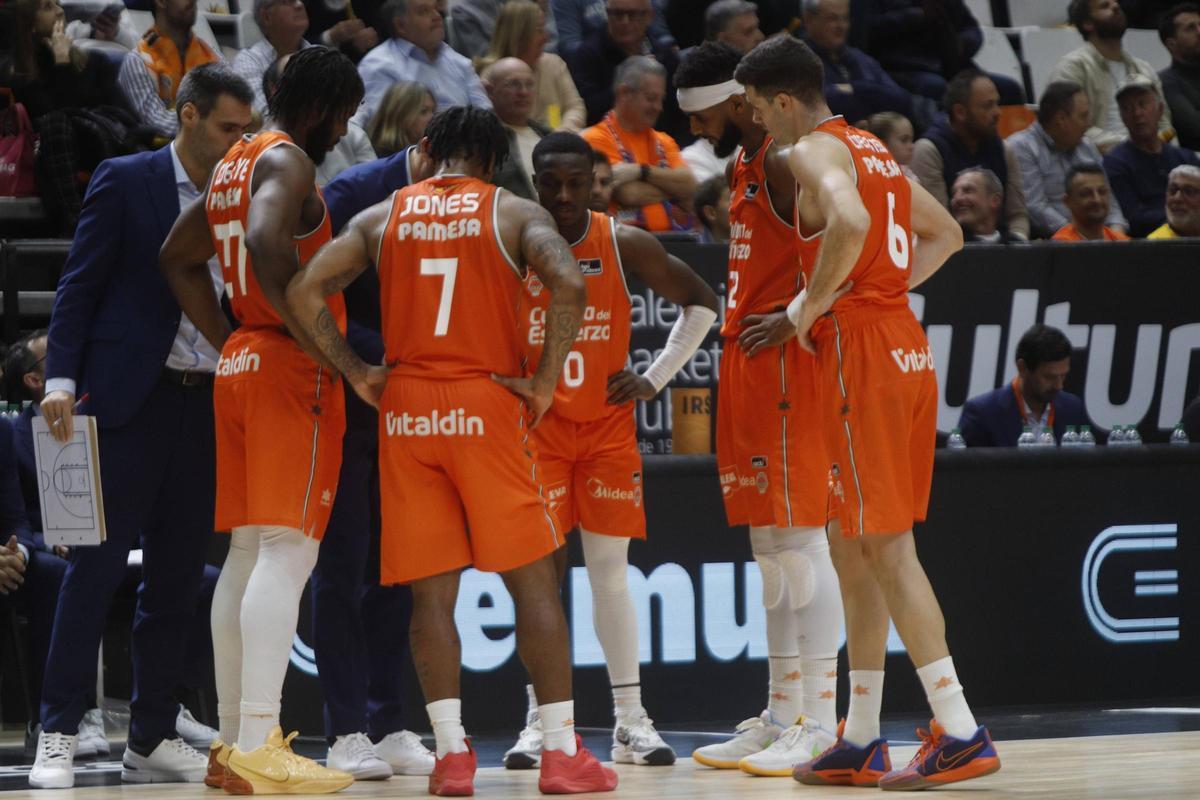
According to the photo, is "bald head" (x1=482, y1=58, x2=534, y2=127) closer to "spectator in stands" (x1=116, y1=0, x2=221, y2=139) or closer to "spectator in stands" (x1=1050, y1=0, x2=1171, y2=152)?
"spectator in stands" (x1=116, y1=0, x2=221, y2=139)

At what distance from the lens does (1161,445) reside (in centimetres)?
809

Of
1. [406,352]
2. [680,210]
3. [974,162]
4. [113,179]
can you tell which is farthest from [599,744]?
[974,162]

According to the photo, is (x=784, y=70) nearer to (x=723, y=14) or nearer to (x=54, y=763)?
(x=54, y=763)

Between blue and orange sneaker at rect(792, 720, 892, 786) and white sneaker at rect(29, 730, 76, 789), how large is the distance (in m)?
2.29

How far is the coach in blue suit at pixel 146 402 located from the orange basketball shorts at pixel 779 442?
177 centimetres

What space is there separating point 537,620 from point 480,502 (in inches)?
15.3

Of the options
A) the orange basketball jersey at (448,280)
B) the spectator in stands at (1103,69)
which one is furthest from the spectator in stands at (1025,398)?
the spectator in stands at (1103,69)

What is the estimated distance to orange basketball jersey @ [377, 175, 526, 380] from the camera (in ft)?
17.0

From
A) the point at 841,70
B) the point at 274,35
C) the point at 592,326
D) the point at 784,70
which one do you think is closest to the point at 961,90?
the point at 841,70

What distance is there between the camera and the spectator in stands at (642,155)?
29.3 ft

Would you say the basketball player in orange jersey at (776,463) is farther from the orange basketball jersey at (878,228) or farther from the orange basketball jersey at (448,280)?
the orange basketball jersey at (448,280)

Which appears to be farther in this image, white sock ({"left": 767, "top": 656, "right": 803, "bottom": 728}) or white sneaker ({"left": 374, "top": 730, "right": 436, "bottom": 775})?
white sock ({"left": 767, "top": 656, "right": 803, "bottom": 728})

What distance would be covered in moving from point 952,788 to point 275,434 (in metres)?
2.26

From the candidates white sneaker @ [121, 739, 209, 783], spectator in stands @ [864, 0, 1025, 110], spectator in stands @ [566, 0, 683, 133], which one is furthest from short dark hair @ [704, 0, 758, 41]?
white sneaker @ [121, 739, 209, 783]
